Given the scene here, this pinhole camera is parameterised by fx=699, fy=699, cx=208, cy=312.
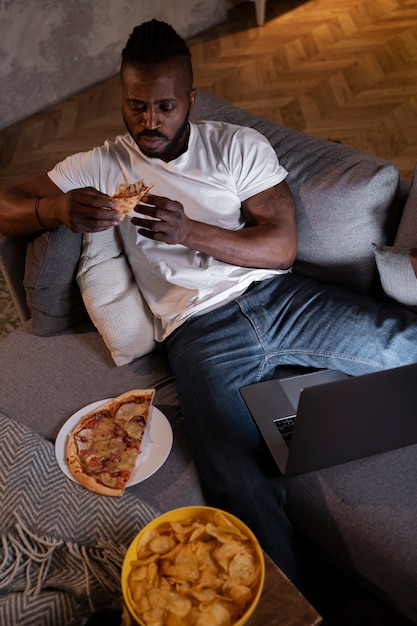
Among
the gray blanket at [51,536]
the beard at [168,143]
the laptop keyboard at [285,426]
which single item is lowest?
the laptop keyboard at [285,426]

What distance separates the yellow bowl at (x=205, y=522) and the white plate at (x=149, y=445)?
349 mm

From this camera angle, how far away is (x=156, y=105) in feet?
6.08

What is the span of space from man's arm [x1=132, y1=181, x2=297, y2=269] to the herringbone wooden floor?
4.89ft

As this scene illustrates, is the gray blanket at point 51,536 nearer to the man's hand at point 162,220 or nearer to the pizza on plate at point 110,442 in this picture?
the pizza on plate at point 110,442

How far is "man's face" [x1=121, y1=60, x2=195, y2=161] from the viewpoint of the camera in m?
1.83

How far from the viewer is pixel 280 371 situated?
1.86 m

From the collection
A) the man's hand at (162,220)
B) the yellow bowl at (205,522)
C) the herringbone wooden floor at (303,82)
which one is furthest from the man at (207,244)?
the herringbone wooden floor at (303,82)

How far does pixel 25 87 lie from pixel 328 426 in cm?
324

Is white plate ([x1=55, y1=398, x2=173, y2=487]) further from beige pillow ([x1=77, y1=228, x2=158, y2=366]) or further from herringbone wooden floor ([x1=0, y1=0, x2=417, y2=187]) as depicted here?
herringbone wooden floor ([x1=0, y1=0, x2=417, y2=187])

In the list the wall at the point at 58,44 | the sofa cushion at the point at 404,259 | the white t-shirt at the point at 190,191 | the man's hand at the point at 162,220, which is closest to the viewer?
the man's hand at the point at 162,220

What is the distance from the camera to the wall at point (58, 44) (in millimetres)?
3756

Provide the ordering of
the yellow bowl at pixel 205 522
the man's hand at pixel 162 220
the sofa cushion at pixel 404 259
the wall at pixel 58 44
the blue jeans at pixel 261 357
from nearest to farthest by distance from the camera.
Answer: the yellow bowl at pixel 205 522, the blue jeans at pixel 261 357, the man's hand at pixel 162 220, the sofa cushion at pixel 404 259, the wall at pixel 58 44

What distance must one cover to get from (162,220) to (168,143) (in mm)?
323

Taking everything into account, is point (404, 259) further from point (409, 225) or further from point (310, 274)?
point (310, 274)
